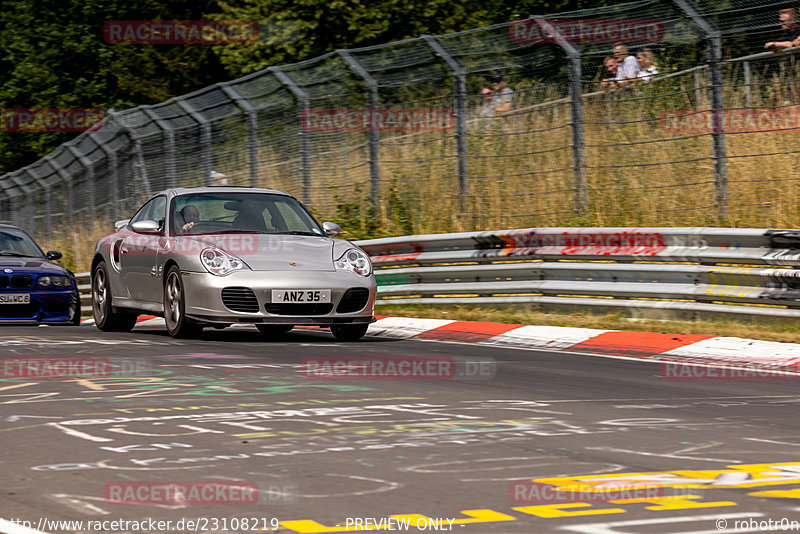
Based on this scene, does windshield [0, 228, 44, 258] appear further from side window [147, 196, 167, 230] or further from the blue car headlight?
side window [147, 196, 167, 230]

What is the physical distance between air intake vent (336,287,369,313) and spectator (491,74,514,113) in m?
4.53

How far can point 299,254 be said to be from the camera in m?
11.3

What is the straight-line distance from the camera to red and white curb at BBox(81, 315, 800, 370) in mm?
9758

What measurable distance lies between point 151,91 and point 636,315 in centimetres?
2931

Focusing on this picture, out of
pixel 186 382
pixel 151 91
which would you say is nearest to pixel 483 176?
pixel 186 382

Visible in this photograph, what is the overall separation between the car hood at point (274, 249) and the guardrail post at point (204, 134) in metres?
8.74

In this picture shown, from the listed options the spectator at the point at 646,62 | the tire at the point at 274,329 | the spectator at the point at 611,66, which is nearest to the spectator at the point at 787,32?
the spectator at the point at 646,62

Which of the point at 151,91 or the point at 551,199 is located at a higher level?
the point at 151,91

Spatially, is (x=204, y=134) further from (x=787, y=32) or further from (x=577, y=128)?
(x=787, y=32)

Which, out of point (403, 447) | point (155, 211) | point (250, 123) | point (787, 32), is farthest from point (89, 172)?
point (403, 447)

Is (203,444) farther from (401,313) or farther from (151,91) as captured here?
(151,91)

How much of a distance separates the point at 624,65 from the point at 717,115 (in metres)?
2.11

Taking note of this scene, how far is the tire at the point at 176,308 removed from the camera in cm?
1128

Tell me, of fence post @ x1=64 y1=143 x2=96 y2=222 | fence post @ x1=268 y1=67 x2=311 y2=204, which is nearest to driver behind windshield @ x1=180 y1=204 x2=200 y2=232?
fence post @ x1=268 y1=67 x2=311 y2=204
